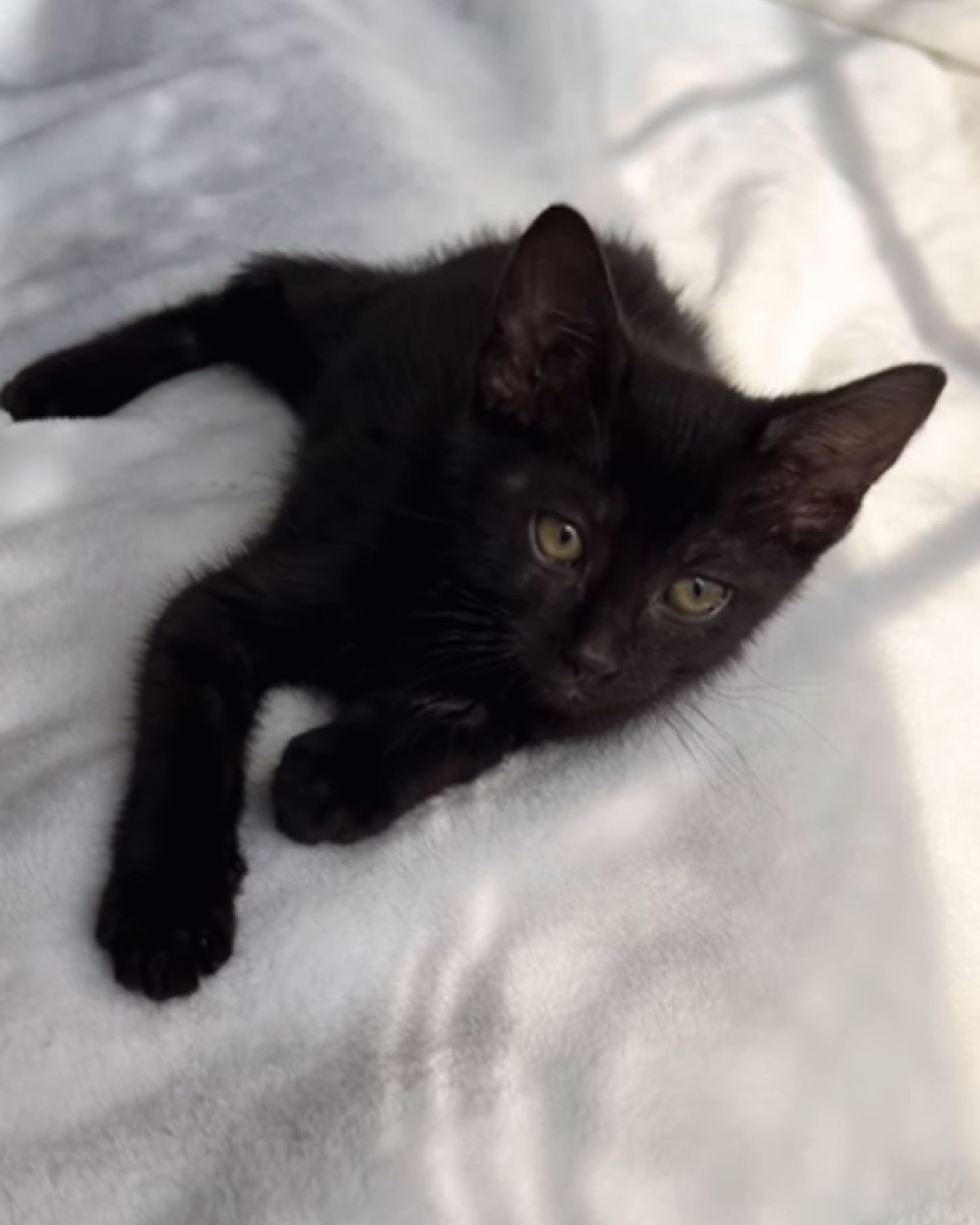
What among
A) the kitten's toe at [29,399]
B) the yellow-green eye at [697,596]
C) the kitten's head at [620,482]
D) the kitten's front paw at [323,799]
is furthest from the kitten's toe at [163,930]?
the kitten's toe at [29,399]

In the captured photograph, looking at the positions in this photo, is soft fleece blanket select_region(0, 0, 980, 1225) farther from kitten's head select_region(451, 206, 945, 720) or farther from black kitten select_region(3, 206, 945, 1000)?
kitten's head select_region(451, 206, 945, 720)

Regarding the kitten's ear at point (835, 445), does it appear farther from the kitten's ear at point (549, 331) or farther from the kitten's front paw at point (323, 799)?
the kitten's front paw at point (323, 799)

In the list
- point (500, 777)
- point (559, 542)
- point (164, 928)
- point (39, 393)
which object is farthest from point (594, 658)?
point (39, 393)

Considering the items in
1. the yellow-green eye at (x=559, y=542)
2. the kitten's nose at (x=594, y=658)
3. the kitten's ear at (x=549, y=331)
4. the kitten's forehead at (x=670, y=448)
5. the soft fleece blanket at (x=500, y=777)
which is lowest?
the soft fleece blanket at (x=500, y=777)

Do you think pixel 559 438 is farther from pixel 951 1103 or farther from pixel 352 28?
pixel 352 28

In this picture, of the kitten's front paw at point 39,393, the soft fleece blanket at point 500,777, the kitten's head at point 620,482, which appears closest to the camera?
the soft fleece blanket at point 500,777

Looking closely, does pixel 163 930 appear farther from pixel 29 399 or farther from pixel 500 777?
pixel 29 399

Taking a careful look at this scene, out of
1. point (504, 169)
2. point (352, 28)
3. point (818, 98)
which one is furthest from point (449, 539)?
point (818, 98)

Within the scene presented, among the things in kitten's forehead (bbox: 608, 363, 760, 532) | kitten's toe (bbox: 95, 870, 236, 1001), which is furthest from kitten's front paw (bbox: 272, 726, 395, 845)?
kitten's forehead (bbox: 608, 363, 760, 532)
